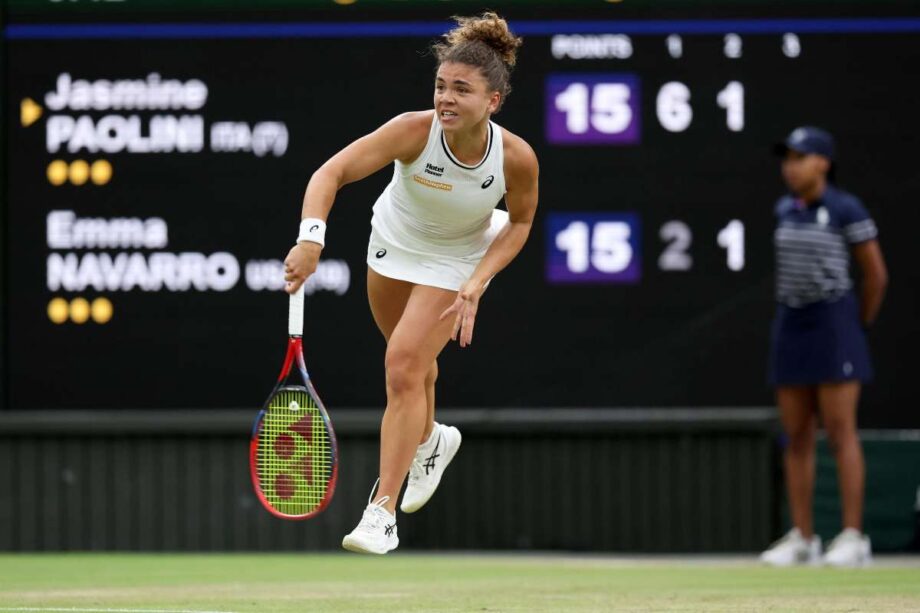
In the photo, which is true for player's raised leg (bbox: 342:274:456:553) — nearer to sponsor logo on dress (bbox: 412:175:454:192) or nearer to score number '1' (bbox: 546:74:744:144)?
sponsor logo on dress (bbox: 412:175:454:192)

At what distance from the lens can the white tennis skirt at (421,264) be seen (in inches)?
232

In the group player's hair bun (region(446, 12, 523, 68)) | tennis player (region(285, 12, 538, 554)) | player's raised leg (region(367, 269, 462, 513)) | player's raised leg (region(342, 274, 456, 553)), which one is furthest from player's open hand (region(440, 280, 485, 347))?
player's hair bun (region(446, 12, 523, 68))

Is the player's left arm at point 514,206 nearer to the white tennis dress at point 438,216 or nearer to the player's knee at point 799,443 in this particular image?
the white tennis dress at point 438,216

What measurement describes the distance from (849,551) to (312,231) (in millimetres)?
3573

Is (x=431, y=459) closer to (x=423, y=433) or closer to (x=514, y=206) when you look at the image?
(x=423, y=433)

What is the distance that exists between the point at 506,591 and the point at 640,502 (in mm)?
2271

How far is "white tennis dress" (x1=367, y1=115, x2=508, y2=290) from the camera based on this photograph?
18.9ft

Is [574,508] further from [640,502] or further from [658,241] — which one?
[658,241]

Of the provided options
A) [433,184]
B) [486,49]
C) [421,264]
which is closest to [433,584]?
[421,264]

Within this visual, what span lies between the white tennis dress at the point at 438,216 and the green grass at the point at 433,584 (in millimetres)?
1073

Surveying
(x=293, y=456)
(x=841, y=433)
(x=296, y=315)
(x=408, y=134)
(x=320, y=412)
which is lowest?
(x=841, y=433)

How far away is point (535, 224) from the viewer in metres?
8.48

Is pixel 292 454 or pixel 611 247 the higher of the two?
pixel 611 247

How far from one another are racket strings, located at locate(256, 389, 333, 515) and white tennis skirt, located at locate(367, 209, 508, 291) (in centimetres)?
58
